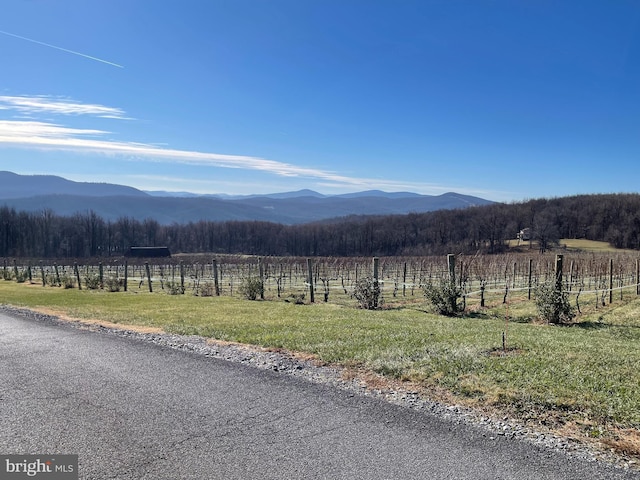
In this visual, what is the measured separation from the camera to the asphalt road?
374 cm

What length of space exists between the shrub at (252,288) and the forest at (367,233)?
82985 millimetres

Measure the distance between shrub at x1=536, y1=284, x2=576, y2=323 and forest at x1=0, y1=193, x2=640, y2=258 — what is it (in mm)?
86022

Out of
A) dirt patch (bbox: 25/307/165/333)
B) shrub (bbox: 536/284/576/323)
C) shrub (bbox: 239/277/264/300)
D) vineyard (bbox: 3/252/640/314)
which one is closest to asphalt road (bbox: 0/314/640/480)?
dirt patch (bbox: 25/307/165/333)

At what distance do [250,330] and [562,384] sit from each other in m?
6.28

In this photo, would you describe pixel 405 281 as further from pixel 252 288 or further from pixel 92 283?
pixel 92 283

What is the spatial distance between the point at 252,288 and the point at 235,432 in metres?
16.3

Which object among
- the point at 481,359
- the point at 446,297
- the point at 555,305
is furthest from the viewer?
the point at 446,297

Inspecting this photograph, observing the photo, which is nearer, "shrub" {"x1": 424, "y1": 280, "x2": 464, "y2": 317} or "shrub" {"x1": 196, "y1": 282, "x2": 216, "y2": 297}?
"shrub" {"x1": 424, "y1": 280, "x2": 464, "y2": 317}

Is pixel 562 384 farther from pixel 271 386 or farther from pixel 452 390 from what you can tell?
pixel 271 386

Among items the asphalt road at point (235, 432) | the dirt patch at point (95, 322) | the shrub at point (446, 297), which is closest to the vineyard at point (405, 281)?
the shrub at point (446, 297)

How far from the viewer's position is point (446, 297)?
1567 cm

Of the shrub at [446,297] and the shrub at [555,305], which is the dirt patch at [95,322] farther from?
the shrub at [555,305]

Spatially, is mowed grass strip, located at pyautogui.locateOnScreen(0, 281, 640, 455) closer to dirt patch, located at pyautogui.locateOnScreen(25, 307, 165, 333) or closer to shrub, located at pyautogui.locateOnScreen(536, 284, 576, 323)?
dirt patch, located at pyautogui.locateOnScreen(25, 307, 165, 333)

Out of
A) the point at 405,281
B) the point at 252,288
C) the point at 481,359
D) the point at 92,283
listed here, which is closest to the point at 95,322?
the point at 252,288
